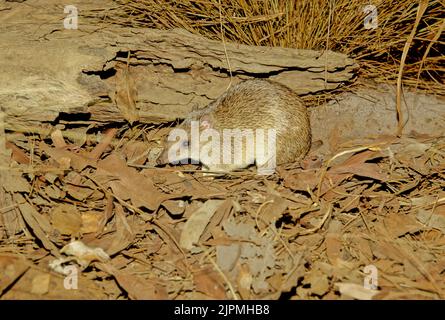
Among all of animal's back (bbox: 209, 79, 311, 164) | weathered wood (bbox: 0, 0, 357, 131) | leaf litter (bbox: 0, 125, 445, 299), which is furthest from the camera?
animal's back (bbox: 209, 79, 311, 164)

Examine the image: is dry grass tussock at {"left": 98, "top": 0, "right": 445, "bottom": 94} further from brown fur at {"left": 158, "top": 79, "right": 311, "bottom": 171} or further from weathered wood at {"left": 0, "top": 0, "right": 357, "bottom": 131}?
brown fur at {"left": 158, "top": 79, "right": 311, "bottom": 171}

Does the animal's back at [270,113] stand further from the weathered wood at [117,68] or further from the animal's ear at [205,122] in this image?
the weathered wood at [117,68]

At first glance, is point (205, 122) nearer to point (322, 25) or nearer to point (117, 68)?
point (117, 68)

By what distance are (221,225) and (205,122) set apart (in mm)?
1061

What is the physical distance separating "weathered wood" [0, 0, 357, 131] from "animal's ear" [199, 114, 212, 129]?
0.64 feet

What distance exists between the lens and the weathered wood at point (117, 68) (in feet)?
10.8

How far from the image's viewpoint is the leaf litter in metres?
2.61

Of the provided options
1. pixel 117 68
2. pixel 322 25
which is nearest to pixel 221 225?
pixel 117 68

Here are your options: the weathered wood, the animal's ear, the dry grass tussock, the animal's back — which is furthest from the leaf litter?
the dry grass tussock

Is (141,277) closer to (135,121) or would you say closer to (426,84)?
(135,121)

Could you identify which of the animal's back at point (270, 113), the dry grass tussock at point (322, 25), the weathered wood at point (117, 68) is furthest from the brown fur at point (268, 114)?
the dry grass tussock at point (322, 25)

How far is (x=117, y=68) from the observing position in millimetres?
3500

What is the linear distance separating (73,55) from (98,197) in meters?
1.10

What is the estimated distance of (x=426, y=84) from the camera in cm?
401
